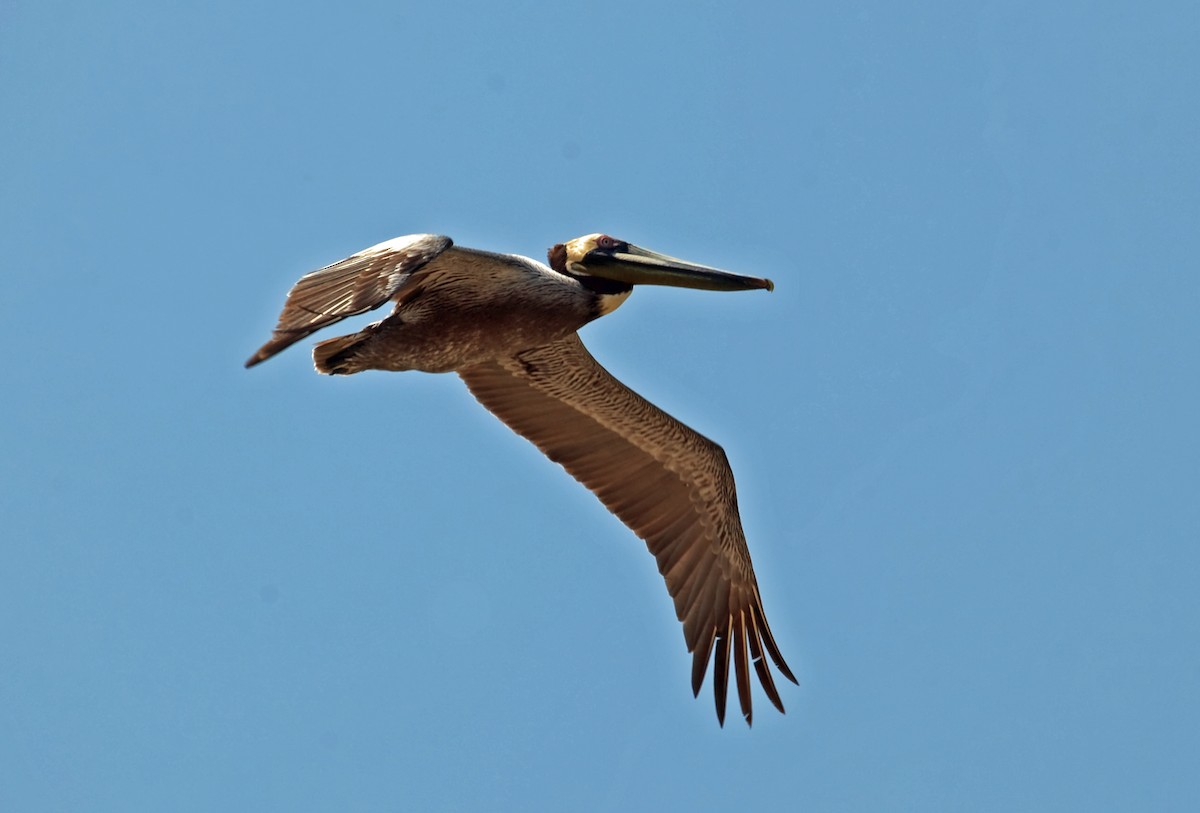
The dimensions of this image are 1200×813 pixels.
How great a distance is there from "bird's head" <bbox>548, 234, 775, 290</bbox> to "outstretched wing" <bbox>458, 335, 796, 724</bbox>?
2.88 ft

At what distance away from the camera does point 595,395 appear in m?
13.4

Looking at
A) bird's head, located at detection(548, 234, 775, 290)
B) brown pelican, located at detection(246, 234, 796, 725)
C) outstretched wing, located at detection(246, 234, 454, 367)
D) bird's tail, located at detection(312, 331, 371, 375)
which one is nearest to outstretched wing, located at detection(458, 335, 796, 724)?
brown pelican, located at detection(246, 234, 796, 725)

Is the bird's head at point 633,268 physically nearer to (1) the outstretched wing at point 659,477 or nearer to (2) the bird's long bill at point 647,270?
(2) the bird's long bill at point 647,270

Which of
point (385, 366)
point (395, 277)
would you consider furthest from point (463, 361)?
point (395, 277)

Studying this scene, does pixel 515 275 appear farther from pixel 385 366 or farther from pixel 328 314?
pixel 328 314

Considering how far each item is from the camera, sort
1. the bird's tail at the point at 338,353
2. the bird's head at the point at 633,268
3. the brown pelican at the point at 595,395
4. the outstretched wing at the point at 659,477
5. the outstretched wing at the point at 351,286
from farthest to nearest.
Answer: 1. the outstretched wing at the point at 659,477
2. the bird's head at the point at 633,268
3. the brown pelican at the point at 595,395
4. the bird's tail at the point at 338,353
5. the outstretched wing at the point at 351,286

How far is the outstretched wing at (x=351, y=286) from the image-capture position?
9211 mm

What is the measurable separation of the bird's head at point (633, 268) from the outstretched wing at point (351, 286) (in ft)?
6.46

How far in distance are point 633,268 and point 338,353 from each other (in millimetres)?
2288

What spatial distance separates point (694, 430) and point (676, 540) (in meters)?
0.92

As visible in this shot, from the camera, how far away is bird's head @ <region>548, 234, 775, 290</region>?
39.7 ft

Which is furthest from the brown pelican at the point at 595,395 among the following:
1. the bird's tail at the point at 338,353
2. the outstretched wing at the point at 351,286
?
the outstretched wing at the point at 351,286

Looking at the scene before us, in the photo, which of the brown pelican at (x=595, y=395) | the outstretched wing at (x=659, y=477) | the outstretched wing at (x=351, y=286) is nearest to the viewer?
the outstretched wing at (x=351, y=286)

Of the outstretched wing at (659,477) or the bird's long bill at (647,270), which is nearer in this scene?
the bird's long bill at (647,270)
